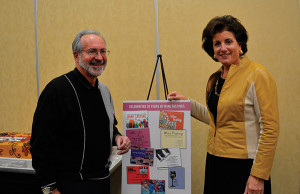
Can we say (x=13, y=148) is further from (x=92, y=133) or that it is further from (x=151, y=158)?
(x=151, y=158)

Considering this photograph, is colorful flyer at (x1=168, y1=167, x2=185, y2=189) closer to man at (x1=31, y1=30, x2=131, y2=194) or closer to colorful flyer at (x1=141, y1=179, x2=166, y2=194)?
colorful flyer at (x1=141, y1=179, x2=166, y2=194)

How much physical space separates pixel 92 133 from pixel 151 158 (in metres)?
0.52

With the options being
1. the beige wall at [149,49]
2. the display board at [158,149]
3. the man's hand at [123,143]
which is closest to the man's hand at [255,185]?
the display board at [158,149]

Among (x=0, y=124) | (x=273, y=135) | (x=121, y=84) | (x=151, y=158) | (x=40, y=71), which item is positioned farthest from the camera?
(x=0, y=124)

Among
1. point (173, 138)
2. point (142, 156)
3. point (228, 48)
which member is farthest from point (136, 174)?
point (228, 48)

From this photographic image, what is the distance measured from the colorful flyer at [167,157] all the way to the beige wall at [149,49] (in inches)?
31.0

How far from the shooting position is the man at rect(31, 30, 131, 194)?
1.16 metres

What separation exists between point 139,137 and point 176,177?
1.28 ft

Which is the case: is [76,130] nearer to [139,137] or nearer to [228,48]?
[139,137]

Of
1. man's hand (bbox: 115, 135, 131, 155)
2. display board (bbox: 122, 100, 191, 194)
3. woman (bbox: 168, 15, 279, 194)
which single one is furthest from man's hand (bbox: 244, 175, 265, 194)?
man's hand (bbox: 115, 135, 131, 155)

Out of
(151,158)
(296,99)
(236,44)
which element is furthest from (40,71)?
(296,99)

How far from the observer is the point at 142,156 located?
1.60 metres

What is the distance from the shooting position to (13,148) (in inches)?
74.7

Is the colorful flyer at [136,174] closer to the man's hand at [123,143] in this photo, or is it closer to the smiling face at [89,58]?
the man's hand at [123,143]
